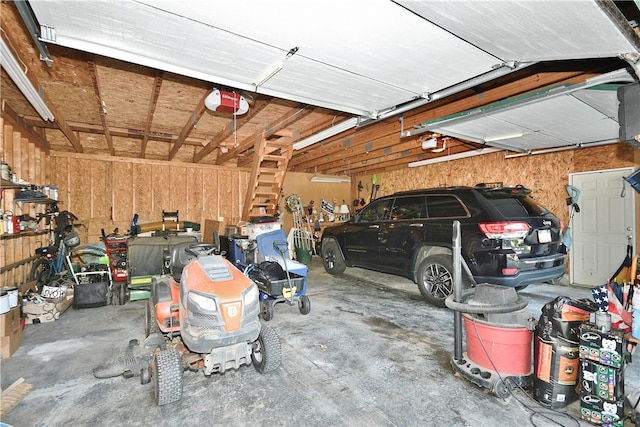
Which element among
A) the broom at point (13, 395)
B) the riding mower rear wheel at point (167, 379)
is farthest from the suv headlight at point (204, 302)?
the broom at point (13, 395)

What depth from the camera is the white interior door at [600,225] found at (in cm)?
496

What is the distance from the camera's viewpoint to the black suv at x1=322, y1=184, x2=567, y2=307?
3453 mm

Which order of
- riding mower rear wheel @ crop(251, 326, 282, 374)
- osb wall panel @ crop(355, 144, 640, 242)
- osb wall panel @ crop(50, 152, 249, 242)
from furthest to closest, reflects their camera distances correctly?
osb wall panel @ crop(50, 152, 249, 242) → osb wall panel @ crop(355, 144, 640, 242) → riding mower rear wheel @ crop(251, 326, 282, 374)

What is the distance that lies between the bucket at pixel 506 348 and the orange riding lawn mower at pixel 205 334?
159cm

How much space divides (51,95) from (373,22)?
4874 mm

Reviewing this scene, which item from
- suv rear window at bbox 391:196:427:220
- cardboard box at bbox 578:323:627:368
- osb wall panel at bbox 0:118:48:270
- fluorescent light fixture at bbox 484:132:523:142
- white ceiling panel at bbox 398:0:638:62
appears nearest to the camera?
white ceiling panel at bbox 398:0:638:62

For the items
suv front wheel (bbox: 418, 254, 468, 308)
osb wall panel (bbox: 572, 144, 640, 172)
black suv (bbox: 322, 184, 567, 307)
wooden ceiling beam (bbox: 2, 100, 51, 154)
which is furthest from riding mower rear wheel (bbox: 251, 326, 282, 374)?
A: osb wall panel (bbox: 572, 144, 640, 172)

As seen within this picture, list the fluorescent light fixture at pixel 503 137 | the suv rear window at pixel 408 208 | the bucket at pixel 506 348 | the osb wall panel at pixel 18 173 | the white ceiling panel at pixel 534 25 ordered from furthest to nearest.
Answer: the suv rear window at pixel 408 208
the fluorescent light fixture at pixel 503 137
the osb wall panel at pixel 18 173
the bucket at pixel 506 348
the white ceiling panel at pixel 534 25

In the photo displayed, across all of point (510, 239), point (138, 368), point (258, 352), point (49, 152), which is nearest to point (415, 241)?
point (510, 239)

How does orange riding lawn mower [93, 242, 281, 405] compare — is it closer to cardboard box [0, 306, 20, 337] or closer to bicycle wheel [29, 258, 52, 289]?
cardboard box [0, 306, 20, 337]

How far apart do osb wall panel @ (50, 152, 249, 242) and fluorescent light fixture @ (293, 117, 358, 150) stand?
3.35 metres

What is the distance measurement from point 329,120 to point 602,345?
4.26m

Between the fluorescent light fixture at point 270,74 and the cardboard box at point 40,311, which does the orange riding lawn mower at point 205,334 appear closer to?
the fluorescent light fixture at point 270,74

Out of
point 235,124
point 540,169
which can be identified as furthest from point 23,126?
point 540,169
